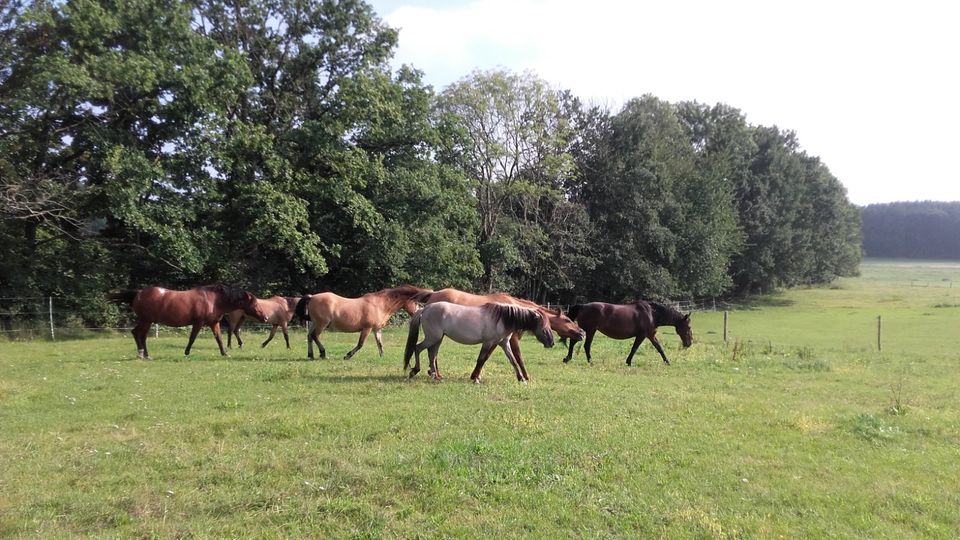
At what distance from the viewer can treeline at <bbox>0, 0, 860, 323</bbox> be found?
69.0 feet

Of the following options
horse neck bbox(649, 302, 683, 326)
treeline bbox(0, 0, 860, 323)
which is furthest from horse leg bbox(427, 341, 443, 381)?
treeline bbox(0, 0, 860, 323)

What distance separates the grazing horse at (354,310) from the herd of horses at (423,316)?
0.08 feet

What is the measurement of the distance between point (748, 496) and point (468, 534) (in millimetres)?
2856

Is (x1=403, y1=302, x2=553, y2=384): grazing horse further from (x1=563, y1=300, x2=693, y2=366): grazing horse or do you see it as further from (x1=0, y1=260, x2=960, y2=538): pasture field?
(x1=563, y1=300, x2=693, y2=366): grazing horse

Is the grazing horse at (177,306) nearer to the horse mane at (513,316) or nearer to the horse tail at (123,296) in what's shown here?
the horse tail at (123,296)

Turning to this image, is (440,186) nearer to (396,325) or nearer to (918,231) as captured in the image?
(396,325)

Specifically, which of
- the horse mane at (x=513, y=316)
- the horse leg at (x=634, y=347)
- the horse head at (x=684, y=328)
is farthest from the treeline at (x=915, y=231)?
the horse mane at (x=513, y=316)

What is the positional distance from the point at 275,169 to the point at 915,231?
174 meters

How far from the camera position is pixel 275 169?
2486cm

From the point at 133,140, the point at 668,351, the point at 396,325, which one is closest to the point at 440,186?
the point at 396,325

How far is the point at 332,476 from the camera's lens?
19.3 ft

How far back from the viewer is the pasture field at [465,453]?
16.5 ft

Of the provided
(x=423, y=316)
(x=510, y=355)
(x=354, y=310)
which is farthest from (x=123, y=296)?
(x=510, y=355)

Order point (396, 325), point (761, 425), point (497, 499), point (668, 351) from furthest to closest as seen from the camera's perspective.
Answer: point (396, 325), point (668, 351), point (761, 425), point (497, 499)
